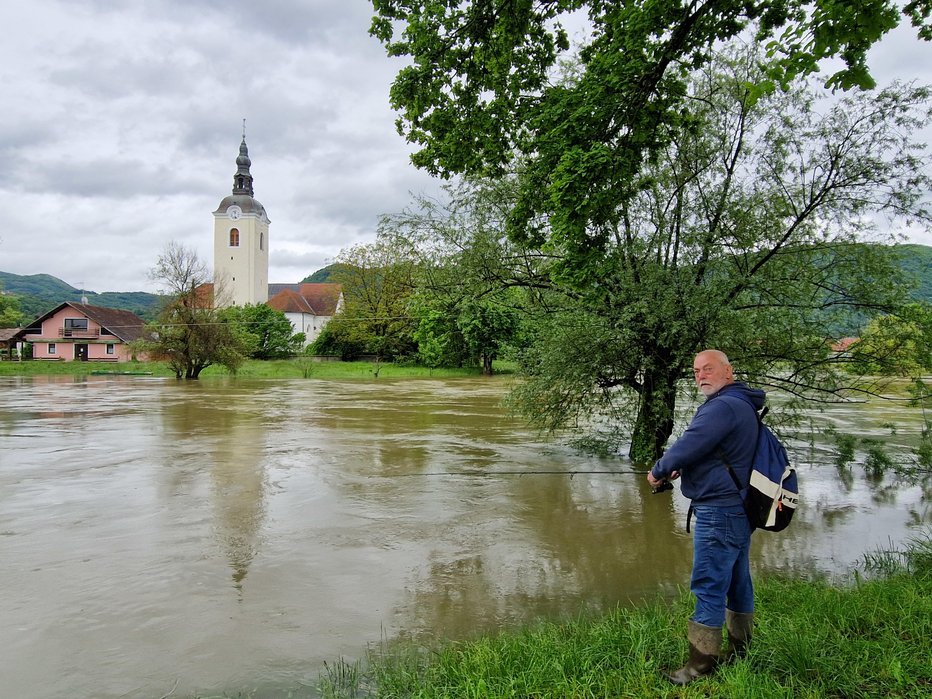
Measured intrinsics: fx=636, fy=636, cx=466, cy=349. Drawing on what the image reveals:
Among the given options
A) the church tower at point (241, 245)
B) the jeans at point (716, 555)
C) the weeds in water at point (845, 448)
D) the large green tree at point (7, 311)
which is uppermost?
the church tower at point (241, 245)

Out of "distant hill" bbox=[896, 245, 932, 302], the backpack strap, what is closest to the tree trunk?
"distant hill" bbox=[896, 245, 932, 302]

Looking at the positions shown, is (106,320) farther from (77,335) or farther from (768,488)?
(768,488)

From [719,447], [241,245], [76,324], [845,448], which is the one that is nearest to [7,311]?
[76,324]

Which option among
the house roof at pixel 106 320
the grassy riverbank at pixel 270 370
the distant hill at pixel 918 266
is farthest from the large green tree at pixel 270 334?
the distant hill at pixel 918 266

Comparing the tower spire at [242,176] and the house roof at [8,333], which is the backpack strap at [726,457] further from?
the tower spire at [242,176]

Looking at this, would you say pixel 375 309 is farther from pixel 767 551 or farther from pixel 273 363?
pixel 767 551

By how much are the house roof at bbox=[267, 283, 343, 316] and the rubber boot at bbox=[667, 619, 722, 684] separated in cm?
8265

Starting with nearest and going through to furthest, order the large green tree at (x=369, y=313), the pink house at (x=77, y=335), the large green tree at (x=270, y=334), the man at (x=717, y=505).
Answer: the man at (x=717, y=505)
the large green tree at (x=369, y=313)
the large green tree at (x=270, y=334)
the pink house at (x=77, y=335)

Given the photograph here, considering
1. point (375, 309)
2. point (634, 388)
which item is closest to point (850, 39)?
point (634, 388)

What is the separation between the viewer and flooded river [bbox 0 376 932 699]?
197 inches

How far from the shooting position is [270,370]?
2051 inches

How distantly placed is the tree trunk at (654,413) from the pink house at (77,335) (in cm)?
6544

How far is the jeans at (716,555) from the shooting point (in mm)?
3771

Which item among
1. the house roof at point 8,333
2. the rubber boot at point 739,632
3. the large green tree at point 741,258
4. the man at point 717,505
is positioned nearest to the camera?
the man at point 717,505
